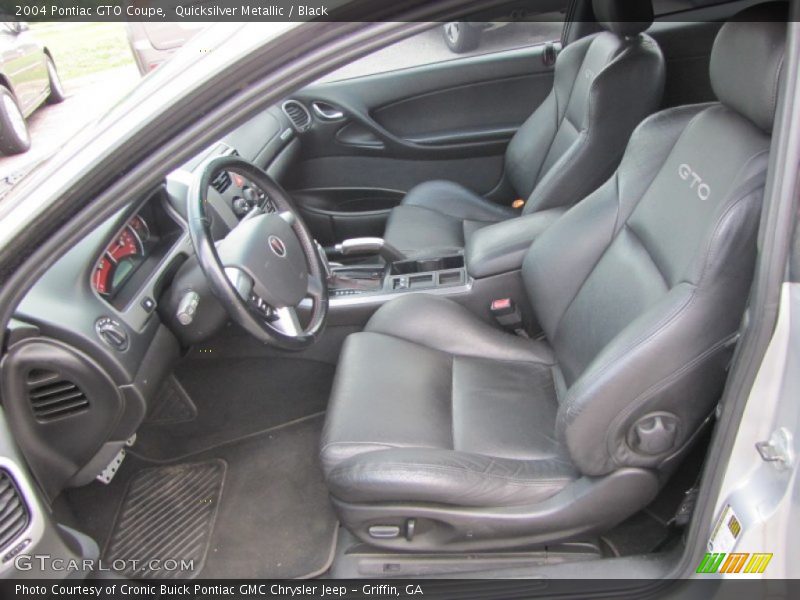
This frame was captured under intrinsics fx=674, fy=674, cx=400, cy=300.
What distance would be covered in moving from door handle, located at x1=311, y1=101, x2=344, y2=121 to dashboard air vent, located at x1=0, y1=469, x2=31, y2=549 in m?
2.27

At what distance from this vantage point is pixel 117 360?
1.45 meters

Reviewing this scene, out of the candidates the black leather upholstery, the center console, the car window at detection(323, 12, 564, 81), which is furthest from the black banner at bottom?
the car window at detection(323, 12, 564, 81)

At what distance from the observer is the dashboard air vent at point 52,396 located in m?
1.32

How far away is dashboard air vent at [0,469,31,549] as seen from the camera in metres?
1.11

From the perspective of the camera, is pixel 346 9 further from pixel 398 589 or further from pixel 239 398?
pixel 239 398

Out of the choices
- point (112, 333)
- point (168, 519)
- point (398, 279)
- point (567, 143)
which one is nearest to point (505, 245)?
point (398, 279)

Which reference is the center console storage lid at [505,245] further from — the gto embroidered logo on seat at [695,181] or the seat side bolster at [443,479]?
the seat side bolster at [443,479]

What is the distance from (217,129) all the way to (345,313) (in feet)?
3.22

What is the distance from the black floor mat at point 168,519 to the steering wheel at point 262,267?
0.65m

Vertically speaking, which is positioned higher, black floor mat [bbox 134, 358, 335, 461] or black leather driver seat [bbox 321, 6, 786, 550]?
black leather driver seat [bbox 321, 6, 786, 550]

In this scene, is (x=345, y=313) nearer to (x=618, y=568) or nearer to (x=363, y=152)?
(x=618, y=568)

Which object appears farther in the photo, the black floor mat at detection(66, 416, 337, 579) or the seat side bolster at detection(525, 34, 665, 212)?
the seat side bolster at detection(525, 34, 665, 212)

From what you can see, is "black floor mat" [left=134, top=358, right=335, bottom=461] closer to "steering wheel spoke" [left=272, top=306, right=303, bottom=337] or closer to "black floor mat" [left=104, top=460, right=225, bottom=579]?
"black floor mat" [left=104, top=460, right=225, bottom=579]

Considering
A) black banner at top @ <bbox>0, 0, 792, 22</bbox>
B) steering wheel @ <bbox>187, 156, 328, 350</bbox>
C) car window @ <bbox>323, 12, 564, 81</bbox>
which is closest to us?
black banner at top @ <bbox>0, 0, 792, 22</bbox>
